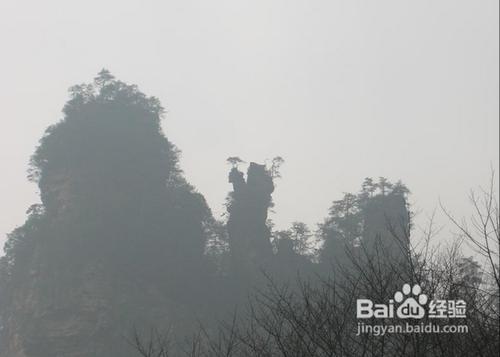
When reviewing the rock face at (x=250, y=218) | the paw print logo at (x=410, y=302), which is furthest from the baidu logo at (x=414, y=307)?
the rock face at (x=250, y=218)

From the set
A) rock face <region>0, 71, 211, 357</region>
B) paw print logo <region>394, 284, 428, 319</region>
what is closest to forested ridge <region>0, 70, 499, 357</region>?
rock face <region>0, 71, 211, 357</region>

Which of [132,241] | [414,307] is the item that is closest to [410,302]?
[414,307]

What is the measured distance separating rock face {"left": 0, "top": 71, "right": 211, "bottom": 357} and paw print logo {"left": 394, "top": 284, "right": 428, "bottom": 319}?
28.2 meters

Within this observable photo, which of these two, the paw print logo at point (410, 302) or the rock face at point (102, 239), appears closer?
the paw print logo at point (410, 302)

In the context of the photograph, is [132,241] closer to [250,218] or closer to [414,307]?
[250,218]

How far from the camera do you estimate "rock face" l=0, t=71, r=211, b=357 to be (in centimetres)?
3347

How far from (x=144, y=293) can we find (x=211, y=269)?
6546 millimetres

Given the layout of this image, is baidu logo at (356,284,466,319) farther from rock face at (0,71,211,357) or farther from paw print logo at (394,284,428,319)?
rock face at (0,71,211,357)

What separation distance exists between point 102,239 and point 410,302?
112 ft

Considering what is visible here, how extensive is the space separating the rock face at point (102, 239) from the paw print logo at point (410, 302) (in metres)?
28.2

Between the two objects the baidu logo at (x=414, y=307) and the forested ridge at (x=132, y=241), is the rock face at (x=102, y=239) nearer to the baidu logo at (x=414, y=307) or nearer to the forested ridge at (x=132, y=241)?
the forested ridge at (x=132, y=241)

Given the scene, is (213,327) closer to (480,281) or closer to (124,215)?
(124,215)

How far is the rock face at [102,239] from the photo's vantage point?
33.5 m

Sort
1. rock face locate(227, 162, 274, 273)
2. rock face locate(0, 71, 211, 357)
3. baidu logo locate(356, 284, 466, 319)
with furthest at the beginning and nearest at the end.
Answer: rock face locate(227, 162, 274, 273)
rock face locate(0, 71, 211, 357)
baidu logo locate(356, 284, 466, 319)
